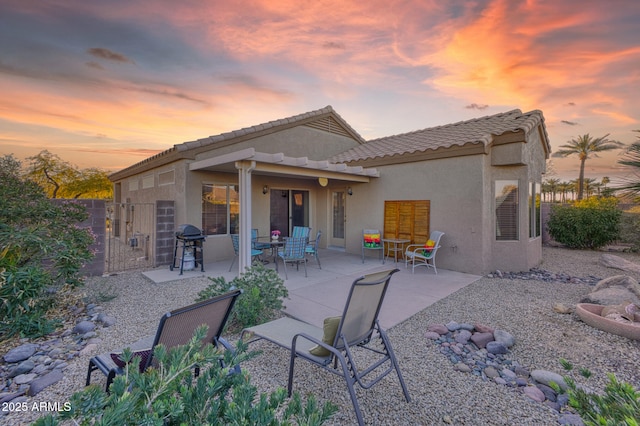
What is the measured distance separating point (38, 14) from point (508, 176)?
38.2 feet

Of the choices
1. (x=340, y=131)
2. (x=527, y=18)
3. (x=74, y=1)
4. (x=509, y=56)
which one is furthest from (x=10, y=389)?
(x=340, y=131)

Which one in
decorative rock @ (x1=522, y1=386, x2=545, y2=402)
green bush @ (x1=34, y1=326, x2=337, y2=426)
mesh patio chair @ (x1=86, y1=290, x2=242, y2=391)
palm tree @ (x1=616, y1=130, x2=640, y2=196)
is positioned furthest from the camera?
palm tree @ (x1=616, y1=130, x2=640, y2=196)

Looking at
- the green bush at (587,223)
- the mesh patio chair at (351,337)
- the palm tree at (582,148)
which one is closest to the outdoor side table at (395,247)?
the mesh patio chair at (351,337)

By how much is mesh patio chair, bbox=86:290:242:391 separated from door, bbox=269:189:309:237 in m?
8.12

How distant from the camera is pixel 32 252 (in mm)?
4324

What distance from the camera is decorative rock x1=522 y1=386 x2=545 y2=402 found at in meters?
2.73

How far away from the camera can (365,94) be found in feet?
33.4

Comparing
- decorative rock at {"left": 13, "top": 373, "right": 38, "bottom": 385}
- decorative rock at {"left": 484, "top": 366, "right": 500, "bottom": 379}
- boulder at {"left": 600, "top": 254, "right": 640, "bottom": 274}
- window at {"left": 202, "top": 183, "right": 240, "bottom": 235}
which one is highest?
window at {"left": 202, "top": 183, "right": 240, "bottom": 235}

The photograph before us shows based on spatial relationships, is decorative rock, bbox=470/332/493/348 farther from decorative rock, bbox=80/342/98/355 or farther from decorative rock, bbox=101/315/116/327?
decorative rock, bbox=101/315/116/327

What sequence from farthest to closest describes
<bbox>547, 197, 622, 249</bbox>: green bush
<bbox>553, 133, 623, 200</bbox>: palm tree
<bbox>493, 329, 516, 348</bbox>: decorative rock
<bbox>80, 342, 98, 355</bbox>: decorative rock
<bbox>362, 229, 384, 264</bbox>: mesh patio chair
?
<bbox>553, 133, 623, 200</bbox>: palm tree → <bbox>547, 197, 622, 249</bbox>: green bush → <bbox>362, 229, 384, 264</bbox>: mesh patio chair → <bbox>493, 329, 516, 348</bbox>: decorative rock → <bbox>80, 342, 98, 355</bbox>: decorative rock

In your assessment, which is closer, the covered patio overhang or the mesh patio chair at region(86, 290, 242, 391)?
the mesh patio chair at region(86, 290, 242, 391)

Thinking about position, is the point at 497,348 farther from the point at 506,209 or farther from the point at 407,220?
the point at 407,220

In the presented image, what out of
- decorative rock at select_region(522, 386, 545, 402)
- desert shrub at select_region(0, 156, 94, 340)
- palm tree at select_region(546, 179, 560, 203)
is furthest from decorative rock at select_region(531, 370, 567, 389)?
palm tree at select_region(546, 179, 560, 203)

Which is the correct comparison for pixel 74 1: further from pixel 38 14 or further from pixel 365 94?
pixel 365 94
